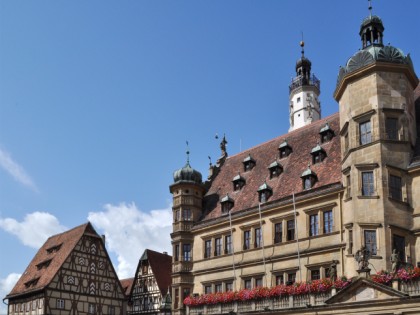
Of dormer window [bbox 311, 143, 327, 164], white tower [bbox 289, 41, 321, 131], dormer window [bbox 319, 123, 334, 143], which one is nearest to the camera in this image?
dormer window [bbox 311, 143, 327, 164]

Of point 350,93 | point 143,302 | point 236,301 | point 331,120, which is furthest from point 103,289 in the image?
point 350,93

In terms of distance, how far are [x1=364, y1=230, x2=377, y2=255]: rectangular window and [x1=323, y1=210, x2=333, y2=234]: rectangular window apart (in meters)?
3.86

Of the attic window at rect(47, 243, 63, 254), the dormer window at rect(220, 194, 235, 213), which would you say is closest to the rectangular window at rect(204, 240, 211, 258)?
the dormer window at rect(220, 194, 235, 213)

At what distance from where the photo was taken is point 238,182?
43.7 m

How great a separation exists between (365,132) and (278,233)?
8.84 m

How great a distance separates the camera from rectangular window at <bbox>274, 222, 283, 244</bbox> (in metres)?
37.8

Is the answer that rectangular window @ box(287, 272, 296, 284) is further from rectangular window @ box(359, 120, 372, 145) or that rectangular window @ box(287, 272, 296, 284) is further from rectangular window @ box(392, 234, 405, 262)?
rectangular window @ box(359, 120, 372, 145)

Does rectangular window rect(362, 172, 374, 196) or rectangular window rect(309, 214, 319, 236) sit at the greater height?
rectangular window rect(362, 172, 374, 196)

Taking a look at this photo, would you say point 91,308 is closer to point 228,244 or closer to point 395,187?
point 228,244

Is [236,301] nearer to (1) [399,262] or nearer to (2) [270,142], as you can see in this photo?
(1) [399,262]

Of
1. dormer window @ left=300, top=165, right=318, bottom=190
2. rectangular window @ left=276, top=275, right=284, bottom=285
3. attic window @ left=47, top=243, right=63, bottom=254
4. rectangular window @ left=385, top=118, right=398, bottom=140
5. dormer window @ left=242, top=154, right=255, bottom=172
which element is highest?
dormer window @ left=242, top=154, right=255, bottom=172

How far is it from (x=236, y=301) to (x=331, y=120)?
547 inches

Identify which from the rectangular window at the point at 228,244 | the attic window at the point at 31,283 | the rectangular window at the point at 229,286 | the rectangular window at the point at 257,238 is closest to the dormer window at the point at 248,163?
the rectangular window at the point at 228,244

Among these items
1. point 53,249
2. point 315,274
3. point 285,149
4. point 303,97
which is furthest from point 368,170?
point 303,97
